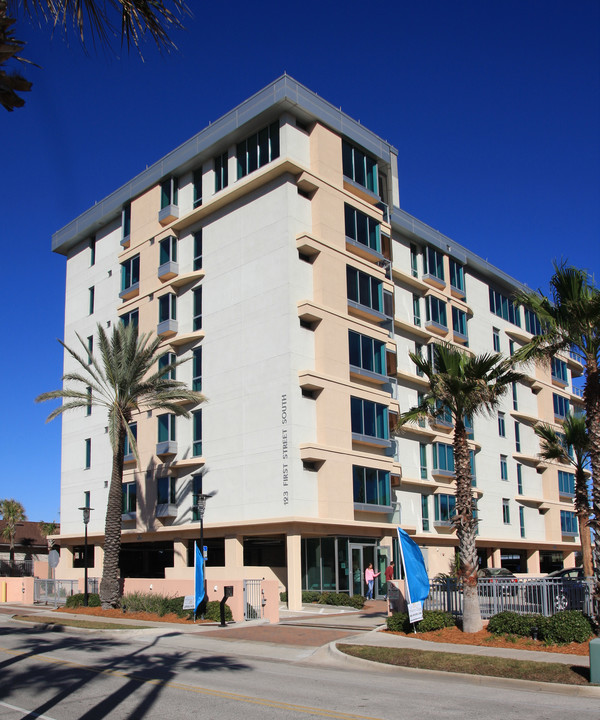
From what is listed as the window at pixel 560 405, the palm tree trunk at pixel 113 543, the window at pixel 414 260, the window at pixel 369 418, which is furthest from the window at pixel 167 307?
the window at pixel 560 405

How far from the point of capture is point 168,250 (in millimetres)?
42844

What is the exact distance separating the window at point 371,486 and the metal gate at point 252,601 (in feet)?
32.1

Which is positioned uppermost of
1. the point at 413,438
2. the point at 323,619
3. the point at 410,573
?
the point at 413,438

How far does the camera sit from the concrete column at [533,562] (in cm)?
5634

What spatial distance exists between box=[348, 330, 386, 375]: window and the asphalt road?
20.2 metres

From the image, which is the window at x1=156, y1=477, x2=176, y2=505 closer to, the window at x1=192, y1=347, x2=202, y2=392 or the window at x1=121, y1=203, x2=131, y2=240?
the window at x1=192, y1=347, x2=202, y2=392

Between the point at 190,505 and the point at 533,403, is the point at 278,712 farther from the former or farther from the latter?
the point at 533,403

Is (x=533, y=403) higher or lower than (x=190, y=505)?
higher

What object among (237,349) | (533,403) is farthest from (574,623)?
(533,403)

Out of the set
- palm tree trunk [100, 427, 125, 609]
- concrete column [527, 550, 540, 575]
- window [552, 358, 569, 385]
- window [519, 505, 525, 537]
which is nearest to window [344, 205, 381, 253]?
palm tree trunk [100, 427, 125, 609]

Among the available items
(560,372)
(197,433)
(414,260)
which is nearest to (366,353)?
(197,433)

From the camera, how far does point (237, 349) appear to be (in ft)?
121

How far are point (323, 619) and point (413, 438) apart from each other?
1890cm

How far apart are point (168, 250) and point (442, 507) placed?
75.6 feet
